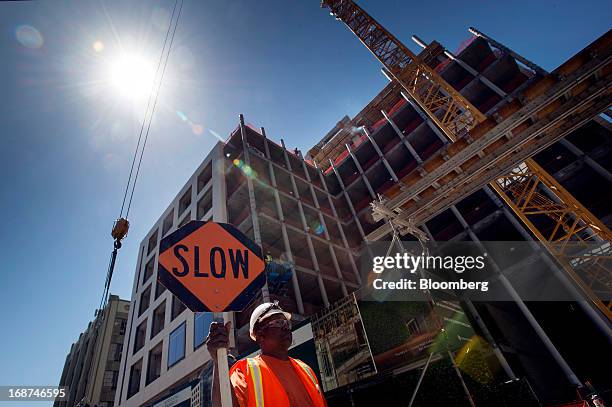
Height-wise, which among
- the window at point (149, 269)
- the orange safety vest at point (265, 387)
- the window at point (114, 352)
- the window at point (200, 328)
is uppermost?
the window at point (149, 269)

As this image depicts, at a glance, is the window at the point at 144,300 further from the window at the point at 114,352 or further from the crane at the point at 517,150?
the crane at the point at 517,150

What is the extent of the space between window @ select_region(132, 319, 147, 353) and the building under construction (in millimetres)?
111

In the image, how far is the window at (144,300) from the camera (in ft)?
74.1

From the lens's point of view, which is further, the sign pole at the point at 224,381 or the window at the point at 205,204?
the window at the point at 205,204

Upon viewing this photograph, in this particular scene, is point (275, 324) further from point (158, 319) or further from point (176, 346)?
point (158, 319)

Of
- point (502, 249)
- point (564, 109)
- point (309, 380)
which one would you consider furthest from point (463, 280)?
point (309, 380)

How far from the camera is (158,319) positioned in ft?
67.1

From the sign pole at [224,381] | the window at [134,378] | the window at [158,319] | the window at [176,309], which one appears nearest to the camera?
the sign pole at [224,381]

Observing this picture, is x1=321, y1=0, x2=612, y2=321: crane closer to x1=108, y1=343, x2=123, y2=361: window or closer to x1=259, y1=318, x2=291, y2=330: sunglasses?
x1=259, y1=318, x2=291, y2=330: sunglasses

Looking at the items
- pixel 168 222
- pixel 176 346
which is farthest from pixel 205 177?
pixel 176 346

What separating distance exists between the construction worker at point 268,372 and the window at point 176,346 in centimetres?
1598

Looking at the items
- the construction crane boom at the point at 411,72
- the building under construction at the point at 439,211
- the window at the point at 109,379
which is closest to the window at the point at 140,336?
the building under construction at the point at 439,211

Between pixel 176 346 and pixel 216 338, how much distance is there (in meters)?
17.6

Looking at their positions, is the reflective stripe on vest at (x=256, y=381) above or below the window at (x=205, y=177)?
below
